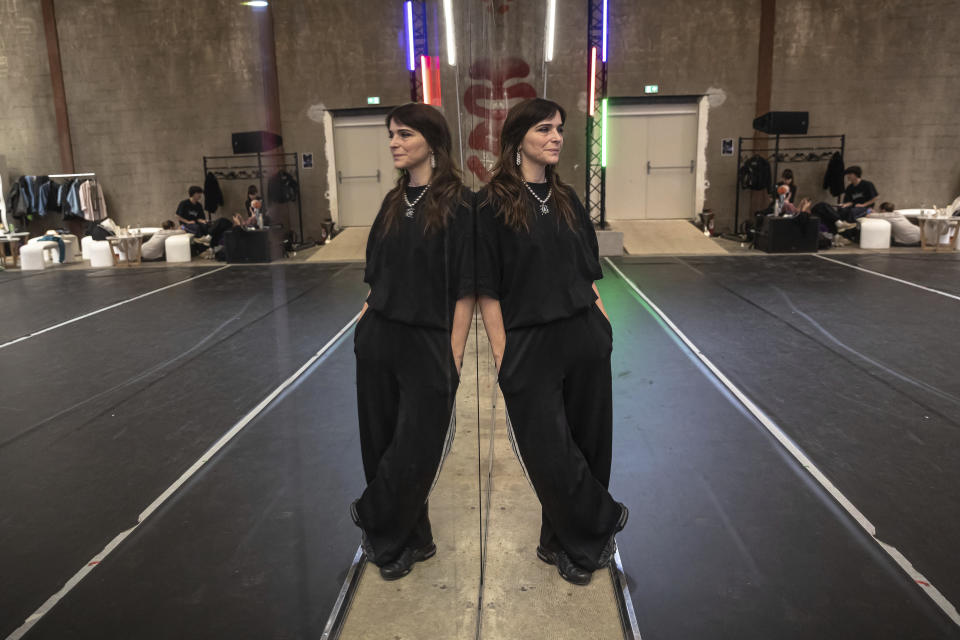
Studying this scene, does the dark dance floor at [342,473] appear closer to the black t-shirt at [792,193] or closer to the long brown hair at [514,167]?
the long brown hair at [514,167]

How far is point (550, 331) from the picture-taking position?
1.45 m

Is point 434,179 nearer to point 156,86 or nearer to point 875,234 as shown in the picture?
point 156,86

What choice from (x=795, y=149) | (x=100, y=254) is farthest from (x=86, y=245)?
(x=795, y=149)

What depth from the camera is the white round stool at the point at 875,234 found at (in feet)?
27.1

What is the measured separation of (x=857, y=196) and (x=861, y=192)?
0.06 m

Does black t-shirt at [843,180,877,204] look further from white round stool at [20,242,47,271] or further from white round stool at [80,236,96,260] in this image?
white round stool at [20,242,47,271]

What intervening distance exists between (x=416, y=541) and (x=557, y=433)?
40 cm

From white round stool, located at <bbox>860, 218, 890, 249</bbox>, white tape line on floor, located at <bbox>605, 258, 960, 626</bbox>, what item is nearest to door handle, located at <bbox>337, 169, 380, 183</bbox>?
white tape line on floor, located at <bbox>605, 258, 960, 626</bbox>

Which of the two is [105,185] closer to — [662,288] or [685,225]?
[662,288]

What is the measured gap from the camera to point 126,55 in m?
1.26

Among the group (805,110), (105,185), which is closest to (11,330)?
(105,185)

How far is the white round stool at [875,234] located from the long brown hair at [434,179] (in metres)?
8.55

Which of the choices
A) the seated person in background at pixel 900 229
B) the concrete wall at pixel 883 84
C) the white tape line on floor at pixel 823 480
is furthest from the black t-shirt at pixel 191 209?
the concrete wall at pixel 883 84

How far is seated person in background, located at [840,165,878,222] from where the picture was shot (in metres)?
8.70
